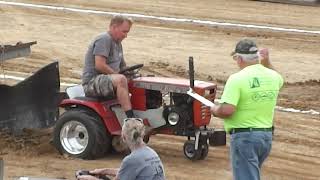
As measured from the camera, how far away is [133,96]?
32.7 feet

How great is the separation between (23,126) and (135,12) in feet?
41.4

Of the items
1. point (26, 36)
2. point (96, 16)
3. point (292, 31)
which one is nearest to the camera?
point (26, 36)

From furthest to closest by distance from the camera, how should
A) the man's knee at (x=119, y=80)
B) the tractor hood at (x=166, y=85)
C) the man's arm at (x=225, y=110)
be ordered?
the tractor hood at (x=166, y=85), the man's knee at (x=119, y=80), the man's arm at (x=225, y=110)

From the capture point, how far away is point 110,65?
32.1ft

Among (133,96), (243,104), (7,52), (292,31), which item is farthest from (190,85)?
(292,31)


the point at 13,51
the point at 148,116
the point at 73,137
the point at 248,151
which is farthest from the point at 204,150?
the point at 13,51

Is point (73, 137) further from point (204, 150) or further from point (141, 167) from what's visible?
point (141, 167)

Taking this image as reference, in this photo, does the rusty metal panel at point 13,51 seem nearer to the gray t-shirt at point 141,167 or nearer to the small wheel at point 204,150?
the small wheel at point 204,150

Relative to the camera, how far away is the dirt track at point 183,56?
10.0 metres

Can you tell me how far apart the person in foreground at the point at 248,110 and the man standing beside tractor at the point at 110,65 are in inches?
101

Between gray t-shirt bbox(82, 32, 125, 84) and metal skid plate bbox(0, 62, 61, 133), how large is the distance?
1.06 m

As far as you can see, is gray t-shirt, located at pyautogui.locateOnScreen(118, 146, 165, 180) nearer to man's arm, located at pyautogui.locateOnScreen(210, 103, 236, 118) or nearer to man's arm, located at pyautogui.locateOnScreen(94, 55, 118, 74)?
man's arm, located at pyautogui.locateOnScreen(210, 103, 236, 118)

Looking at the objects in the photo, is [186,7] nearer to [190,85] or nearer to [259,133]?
[190,85]

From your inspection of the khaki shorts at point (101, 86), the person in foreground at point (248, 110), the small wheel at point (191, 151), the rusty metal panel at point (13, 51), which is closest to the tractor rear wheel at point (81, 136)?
the khaki shorts at point (101, 86)
